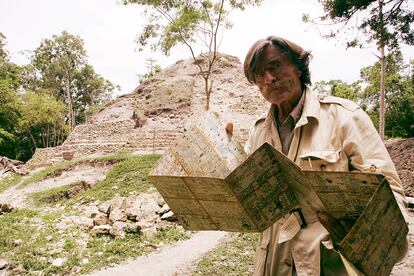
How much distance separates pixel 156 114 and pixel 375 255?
20583 mm

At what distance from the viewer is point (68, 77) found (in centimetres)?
3303

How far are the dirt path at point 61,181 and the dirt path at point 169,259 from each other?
234 inches

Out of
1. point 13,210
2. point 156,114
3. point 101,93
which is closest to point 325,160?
point 13,210

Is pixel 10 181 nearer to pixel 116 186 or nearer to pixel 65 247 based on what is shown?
pixel 116 186

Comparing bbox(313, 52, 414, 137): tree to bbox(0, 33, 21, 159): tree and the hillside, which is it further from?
bbox(0, 33, 21, 159): tree

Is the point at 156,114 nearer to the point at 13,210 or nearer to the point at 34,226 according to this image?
the point at 13,210

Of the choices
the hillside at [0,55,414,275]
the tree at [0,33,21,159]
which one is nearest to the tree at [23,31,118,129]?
the tree at [0,33,21,159]

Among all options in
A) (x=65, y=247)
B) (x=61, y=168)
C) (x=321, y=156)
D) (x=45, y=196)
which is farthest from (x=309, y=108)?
(x=61, y=168)

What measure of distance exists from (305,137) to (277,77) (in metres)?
0.29

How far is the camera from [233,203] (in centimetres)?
103

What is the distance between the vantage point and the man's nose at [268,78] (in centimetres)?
141

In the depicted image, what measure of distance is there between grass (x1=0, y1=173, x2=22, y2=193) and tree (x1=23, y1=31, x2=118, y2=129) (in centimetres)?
1758

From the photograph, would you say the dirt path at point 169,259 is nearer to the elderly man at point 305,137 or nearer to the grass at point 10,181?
the elderly man at point 305,137

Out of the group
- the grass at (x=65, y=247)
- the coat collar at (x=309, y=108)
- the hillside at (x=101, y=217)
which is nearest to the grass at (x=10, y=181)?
the hillside at (x=101, y=217)
